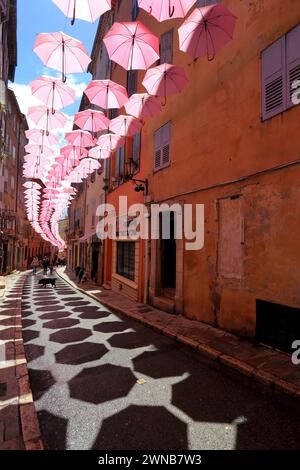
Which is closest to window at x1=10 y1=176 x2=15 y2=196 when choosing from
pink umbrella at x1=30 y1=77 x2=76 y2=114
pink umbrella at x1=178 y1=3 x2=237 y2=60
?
pink umbrella at x1=30 y1=77 x2=76 y2=114

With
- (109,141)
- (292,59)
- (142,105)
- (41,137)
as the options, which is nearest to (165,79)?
(142,105)

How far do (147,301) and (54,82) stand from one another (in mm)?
7893

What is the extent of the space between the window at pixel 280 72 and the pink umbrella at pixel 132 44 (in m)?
2.56

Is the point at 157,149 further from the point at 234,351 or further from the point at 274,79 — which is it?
the point at 234,351

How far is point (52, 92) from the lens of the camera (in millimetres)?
6539

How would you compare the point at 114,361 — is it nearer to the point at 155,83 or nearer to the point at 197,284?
the point at 197,284

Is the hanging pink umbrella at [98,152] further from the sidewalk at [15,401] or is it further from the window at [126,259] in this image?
the sidewalk at [15,401]

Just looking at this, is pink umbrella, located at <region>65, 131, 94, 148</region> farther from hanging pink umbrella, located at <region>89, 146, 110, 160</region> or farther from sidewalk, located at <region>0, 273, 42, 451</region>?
sidewalk, located at <region>0, 273, 42, 451</region>

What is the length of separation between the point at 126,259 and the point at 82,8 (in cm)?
1094

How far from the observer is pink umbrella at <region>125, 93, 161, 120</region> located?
24.9 ft

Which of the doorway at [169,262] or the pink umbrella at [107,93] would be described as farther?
the doorway at [169,262]

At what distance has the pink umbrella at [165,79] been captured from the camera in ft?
21.0

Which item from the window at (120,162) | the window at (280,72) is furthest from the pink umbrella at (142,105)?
the window at (120,162)

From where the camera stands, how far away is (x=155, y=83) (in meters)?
6.62
